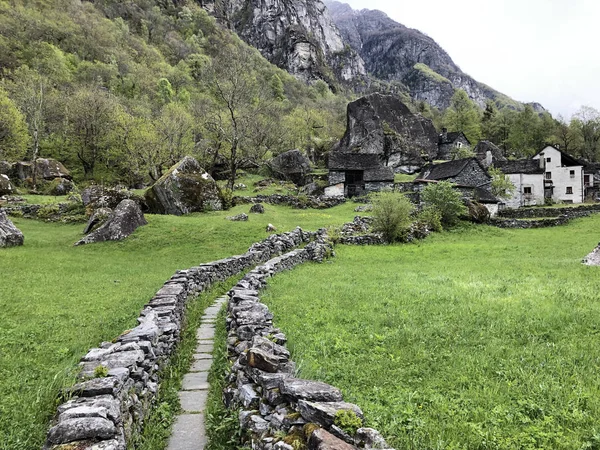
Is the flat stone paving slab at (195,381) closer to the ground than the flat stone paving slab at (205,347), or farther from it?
closer to the ground

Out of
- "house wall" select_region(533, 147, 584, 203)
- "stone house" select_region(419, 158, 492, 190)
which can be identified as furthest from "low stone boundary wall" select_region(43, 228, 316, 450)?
"house wall" select_region(533, 147, 584, 203)

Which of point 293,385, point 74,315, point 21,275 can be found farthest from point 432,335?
point 21,275

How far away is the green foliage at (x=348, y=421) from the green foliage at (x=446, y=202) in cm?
3183

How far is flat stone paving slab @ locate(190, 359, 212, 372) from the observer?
8341 millimetres

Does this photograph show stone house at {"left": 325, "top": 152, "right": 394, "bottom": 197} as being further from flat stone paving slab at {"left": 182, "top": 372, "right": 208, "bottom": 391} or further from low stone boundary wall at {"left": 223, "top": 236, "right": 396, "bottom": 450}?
low stone boundary wall at {"left": 223, "top": 236, "right": 396, "bottom": 450}

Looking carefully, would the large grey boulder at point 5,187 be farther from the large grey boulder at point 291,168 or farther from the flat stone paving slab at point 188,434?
the flat stone paving slab at point 188,434

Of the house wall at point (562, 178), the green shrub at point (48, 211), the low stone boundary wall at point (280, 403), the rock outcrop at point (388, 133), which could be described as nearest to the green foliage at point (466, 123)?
the rock outcrop at point (388, 133)

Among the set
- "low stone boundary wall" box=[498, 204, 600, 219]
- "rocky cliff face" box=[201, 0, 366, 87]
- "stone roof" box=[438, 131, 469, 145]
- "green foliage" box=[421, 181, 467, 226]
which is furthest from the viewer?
"rocky cliff face" box=[201, 0, 366, 87]

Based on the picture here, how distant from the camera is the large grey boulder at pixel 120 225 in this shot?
23406 mm

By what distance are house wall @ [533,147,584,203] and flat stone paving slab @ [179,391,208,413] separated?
7078 cm

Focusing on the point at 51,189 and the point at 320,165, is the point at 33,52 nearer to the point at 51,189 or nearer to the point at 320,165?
the point at 51,189

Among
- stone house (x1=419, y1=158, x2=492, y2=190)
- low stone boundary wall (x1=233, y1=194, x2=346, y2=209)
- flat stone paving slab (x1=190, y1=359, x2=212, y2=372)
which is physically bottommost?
flat stone paving slab (x1=190, y1=359, x2=212, y2=372)

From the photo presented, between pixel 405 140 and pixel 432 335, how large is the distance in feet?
236

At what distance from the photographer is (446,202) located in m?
33.5
